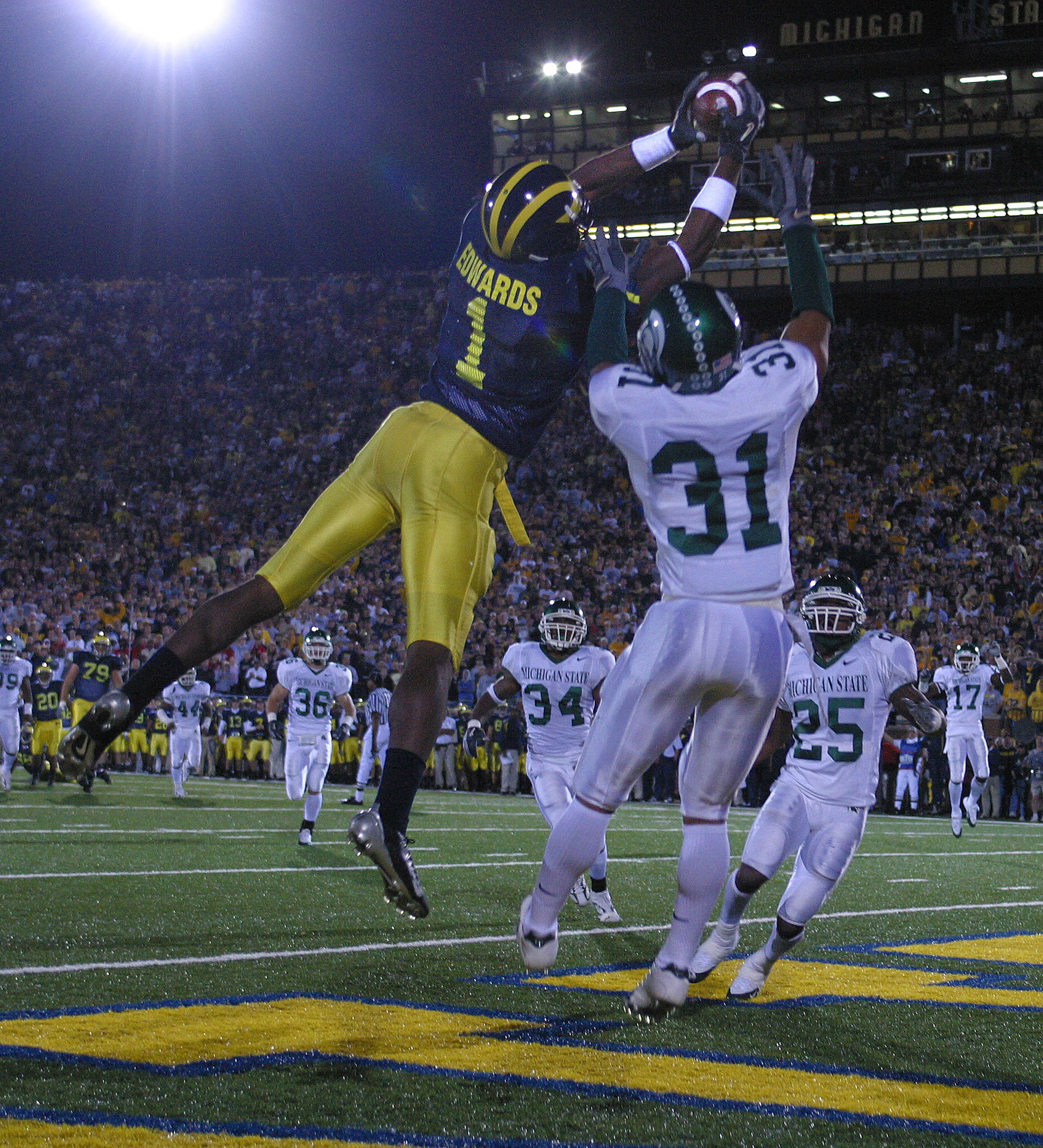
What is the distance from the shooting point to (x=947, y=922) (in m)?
7.61

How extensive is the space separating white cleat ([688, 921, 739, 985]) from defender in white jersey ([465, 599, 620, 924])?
270cm

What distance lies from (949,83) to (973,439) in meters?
9.39

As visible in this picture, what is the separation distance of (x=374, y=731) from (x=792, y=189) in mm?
14995

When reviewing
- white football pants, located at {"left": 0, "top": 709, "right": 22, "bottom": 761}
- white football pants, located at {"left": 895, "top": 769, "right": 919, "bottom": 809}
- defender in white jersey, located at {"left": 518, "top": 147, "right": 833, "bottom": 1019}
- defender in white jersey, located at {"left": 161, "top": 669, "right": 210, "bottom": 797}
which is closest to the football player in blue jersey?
defender in white jersey, located at {"left": 518, "top": 147, "right": 833, "bottom": 1019}

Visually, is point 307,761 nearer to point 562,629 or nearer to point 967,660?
point 562,629

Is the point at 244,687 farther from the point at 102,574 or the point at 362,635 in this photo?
the point at 102,574

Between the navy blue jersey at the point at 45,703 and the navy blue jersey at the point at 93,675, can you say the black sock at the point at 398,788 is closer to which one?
the navy blue jersey at the point at 93,675

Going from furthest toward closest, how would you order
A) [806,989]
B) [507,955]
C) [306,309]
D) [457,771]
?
[306,309], [457,771], [507,955], [806,989]

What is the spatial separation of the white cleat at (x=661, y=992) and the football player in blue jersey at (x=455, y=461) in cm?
62

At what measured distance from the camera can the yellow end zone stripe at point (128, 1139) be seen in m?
2.93

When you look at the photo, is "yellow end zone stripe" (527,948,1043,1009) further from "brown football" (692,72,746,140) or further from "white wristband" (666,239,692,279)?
"brown football" (692,72,746,140)

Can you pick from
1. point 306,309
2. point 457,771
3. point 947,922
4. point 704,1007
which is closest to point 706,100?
point 704,1007

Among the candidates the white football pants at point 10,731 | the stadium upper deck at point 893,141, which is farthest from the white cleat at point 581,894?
the stadium upper deck at point 893,141

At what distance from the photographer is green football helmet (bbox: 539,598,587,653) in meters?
8.95
